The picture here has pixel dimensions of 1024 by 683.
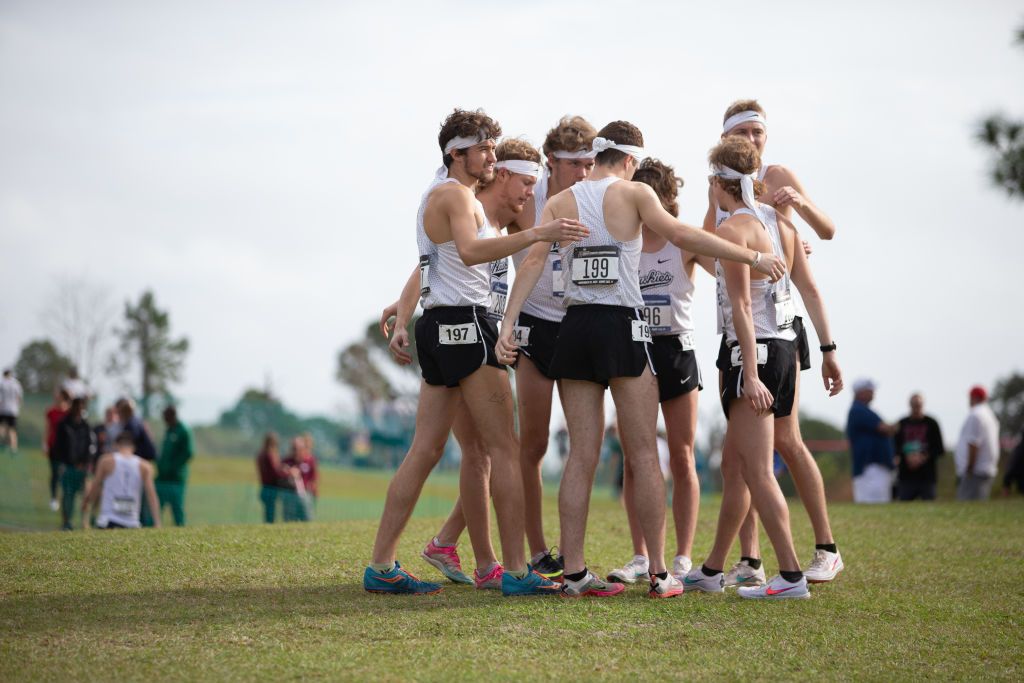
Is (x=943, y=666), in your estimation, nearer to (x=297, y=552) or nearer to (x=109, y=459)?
(x=297, y=552)

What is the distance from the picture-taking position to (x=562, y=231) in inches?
222

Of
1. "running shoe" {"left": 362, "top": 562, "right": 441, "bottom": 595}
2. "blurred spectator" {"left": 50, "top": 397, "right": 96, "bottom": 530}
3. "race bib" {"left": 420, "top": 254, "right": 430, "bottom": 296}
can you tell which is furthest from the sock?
"blurred spectator" {"left": 50, "top": 397, "right": 96, "bottom": 530}

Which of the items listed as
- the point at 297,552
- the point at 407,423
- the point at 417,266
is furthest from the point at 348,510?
the point at 417,266

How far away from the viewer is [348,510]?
2144cm

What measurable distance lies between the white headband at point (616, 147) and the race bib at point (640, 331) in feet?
2.99

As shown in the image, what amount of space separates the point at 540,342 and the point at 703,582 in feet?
5.28

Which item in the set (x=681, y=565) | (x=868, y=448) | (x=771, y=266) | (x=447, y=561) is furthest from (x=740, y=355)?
(x=868, y=448)

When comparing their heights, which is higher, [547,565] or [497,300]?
[497,300]

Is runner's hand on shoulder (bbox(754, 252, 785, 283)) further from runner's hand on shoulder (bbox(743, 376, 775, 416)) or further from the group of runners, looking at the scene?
runner's hand on shoulder (bbox(743, 376, 775, 416))

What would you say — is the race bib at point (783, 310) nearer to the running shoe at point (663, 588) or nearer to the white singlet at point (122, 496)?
the running shoe at point (663, 588)

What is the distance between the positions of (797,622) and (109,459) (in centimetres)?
926

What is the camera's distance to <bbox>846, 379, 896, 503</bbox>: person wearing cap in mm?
14828

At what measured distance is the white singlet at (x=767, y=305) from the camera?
250 inches

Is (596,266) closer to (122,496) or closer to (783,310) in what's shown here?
(783,310)
